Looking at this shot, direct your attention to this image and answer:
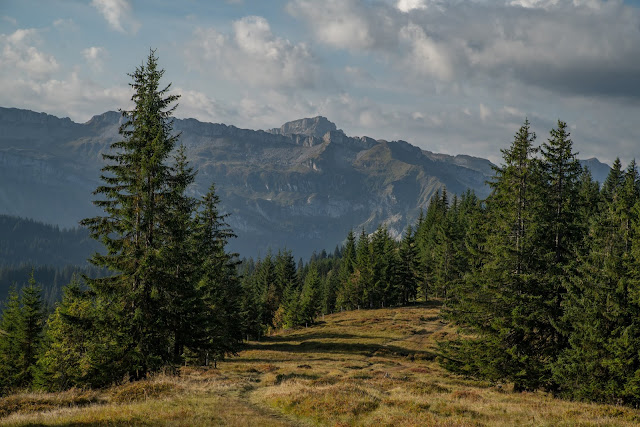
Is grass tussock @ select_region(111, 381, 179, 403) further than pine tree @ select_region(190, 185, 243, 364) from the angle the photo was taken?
No

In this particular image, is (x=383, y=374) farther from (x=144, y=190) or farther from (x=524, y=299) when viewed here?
(x=144, y=190)

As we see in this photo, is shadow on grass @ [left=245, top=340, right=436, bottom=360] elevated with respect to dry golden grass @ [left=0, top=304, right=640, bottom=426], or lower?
lower

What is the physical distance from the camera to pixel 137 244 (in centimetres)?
2269

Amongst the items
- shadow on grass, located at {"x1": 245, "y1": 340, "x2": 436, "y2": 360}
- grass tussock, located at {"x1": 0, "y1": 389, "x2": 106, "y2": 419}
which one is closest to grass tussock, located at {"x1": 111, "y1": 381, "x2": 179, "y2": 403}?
grass tussock, located at {"x1": 0, "y1": 389, "x2": 106, "y2": 419}

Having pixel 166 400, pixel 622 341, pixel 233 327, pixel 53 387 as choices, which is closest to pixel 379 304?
pixel 233 327

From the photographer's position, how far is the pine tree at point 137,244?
21.8m

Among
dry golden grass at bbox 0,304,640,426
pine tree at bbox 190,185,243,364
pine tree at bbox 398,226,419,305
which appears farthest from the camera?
pine tree at bbox 398,226,419,305

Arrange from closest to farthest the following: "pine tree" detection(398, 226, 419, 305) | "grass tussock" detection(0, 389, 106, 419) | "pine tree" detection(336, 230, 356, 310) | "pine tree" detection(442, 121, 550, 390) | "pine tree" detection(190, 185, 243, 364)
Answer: "grass tussock" detection(0, 389, 106, 419), "pine tree" detection(442, 121, 550, 390), "pine tree" detection(190, 185, 243, 364), "pine tree" detection(398, 226, 419, 305), "pine tree" detection(336, 230, 356, 310)

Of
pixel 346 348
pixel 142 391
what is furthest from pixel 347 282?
pixel 142 391

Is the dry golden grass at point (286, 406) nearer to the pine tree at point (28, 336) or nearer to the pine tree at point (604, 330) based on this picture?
the pine tree at point (604, 330)

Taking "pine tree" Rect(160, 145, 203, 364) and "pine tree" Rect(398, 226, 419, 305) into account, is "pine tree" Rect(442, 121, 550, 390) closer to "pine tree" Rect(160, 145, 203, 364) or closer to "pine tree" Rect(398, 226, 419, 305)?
"pine tree" Rect(160, 145, 203, 364)

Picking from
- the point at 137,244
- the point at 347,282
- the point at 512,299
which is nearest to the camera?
the point at 137,244

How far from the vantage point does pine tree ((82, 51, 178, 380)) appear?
2184 cm

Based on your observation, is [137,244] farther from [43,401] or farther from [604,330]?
[604,330]
